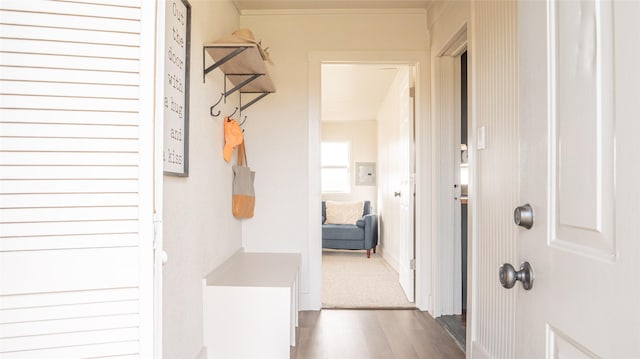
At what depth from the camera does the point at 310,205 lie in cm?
310

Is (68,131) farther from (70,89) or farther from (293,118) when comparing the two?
(293,118)

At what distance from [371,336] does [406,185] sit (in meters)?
1.43

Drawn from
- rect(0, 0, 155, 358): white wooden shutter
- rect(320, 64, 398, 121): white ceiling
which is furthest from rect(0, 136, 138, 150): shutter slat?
rect(320, 64, 398, 121): white ceiling

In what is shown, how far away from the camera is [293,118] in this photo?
3.12 m

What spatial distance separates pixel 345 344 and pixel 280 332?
63 centimetres

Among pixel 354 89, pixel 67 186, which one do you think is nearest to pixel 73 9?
pixel 67 186

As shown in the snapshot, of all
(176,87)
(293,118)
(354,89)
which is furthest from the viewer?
(354,89)

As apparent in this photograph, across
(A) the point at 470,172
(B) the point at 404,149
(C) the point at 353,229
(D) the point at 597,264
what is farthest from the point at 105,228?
(C) the point at 353,229

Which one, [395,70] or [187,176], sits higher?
[395,70]

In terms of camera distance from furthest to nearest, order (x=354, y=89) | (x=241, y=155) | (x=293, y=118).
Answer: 1. (x=354, y=89)
2. (x=293, y=118)
3. (x=241, y=155)

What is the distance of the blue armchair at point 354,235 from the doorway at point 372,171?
0.17m

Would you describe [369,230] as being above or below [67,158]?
below

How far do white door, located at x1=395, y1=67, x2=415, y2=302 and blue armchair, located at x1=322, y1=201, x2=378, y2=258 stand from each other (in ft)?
5.94

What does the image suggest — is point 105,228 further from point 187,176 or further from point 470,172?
point 470,172
